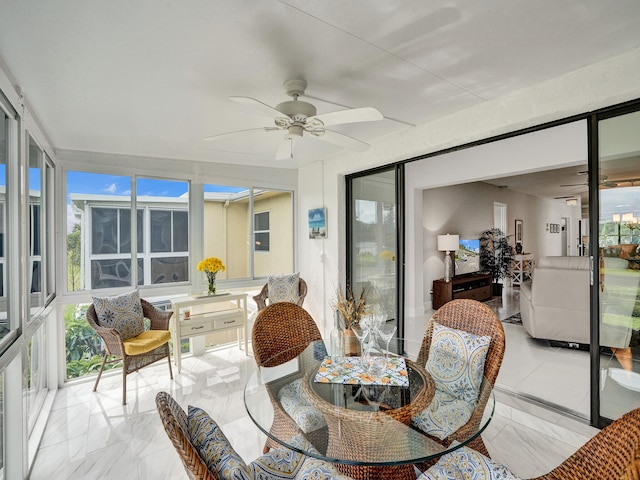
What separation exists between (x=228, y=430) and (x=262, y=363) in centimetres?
76

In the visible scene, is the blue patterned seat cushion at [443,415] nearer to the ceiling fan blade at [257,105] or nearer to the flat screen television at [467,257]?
the ceiling fan blade at [257,105]

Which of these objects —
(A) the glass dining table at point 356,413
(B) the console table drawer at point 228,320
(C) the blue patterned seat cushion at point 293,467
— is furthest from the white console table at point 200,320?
(C) the blue patterned seat cushion at point 293,467

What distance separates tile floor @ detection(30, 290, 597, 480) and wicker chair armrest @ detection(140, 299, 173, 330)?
1.77ft

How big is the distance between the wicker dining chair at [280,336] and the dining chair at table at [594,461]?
3.00 feet

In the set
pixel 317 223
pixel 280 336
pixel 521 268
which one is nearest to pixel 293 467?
pixel 280 336

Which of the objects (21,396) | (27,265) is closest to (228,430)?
(21,396)

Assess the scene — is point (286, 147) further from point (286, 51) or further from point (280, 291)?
point (280, 291)

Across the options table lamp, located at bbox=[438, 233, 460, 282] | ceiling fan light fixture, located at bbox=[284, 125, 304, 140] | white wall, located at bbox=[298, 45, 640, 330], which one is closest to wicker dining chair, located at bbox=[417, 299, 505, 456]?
white wall, located at bbox=[298, 45, 640, 330]

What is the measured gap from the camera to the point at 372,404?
59.3 inches

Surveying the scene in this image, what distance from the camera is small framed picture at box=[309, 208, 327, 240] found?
14.6 ft

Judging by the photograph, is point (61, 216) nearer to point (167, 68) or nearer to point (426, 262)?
point (167, 68)

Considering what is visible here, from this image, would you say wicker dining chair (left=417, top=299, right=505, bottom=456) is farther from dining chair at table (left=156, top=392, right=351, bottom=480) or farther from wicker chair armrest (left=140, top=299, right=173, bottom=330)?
wicker chair armrest (left=140, top=299, right=173, bottom=330)

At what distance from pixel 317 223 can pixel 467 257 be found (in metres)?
3.68

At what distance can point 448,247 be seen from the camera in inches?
231
